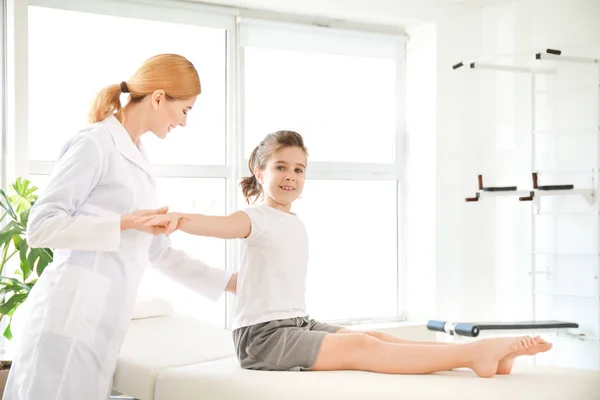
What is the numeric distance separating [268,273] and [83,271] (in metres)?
0.60

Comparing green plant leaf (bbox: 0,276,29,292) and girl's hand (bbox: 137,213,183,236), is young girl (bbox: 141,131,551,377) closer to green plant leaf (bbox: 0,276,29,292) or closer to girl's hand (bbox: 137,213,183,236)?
girl's hand (bbox: 137,213,183,236)

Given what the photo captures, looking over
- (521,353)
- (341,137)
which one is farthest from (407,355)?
(341,137)

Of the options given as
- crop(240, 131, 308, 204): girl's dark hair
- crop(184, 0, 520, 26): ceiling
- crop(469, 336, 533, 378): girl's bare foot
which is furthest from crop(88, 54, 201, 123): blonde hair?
crop(184, 0, 520, 26): ceiling

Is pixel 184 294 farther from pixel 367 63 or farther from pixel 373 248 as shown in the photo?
pixel 367 63

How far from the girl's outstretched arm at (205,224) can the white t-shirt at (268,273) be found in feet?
0.12

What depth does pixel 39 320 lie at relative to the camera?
204cm

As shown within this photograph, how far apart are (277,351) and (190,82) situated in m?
0.83

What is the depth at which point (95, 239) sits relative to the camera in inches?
78.7

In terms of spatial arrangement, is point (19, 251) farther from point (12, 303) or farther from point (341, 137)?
point (341, 137)

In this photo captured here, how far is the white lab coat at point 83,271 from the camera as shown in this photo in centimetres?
200

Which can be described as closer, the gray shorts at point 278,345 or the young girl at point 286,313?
the young girl at point 286,313

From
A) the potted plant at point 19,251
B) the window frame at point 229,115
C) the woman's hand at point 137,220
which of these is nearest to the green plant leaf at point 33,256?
the potted plant at point 19,251

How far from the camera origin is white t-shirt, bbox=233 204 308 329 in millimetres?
2441

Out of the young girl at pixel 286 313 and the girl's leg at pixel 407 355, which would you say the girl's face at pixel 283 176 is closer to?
the young girl at pixel 286 313
